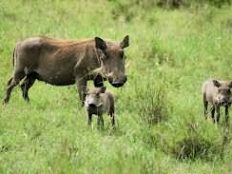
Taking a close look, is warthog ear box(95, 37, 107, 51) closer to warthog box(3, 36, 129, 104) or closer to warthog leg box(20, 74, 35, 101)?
warthog box(3, 36, 129, 104)

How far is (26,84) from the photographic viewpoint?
10578mm

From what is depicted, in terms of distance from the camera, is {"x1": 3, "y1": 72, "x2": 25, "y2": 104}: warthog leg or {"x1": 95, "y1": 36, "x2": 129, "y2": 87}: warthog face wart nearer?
{"x1": 95, "y1": 36, "x2": 129, "y2": 87}: warthog face wart

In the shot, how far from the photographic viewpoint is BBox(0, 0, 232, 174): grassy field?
748cm

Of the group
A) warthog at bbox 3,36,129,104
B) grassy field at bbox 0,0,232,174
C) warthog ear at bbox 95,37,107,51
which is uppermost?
warthog ear at bbox 95,37,107,51

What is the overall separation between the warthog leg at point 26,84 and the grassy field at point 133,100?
0.15 m

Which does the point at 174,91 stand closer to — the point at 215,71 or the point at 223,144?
the point at 215,71

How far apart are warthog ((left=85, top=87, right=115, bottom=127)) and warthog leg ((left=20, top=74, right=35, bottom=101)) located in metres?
1.37

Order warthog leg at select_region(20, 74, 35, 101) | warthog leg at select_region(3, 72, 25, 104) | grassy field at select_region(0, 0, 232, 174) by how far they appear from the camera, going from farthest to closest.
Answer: warthog leg at select_region(20, 74, 35, 101) < warthog leg at select_region(3, 72, 25, 104) < grassy field at select_region(0, 0, 232, 174)

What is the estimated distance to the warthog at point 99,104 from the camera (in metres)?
9.27

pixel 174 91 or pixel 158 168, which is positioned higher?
pixel 158 168

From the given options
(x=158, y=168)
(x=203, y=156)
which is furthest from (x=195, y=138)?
(x=158, y=168)

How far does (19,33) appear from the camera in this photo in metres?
14.1

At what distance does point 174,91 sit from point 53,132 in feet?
11.8

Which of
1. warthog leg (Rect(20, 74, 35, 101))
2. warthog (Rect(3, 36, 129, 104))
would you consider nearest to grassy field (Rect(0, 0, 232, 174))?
warthog leg (Rect(20, 74, 35, 101))
